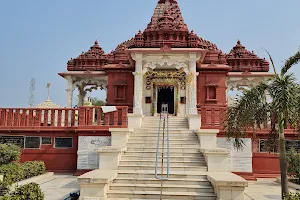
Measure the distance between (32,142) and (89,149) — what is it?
106 inches

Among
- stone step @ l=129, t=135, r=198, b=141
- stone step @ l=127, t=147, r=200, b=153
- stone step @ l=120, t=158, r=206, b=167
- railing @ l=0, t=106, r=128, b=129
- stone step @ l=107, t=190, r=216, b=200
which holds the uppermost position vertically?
railing @ l=0, t=106, r=128, b=129

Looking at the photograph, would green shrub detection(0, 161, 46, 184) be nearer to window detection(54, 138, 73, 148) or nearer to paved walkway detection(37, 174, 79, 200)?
paved walkway detection(37, 174, 79, 200)

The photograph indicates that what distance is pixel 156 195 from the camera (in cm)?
696

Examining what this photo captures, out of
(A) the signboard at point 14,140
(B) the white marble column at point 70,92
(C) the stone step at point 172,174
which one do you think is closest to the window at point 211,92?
(B) the white marble column at point 70,92

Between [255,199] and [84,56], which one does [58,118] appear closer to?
[255,199]

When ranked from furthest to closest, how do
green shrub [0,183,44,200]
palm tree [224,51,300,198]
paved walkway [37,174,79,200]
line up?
paved walkway [37,174,79,200], palm tree [224,51,300,198], green shrub [0,183,44,200]

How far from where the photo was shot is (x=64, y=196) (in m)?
7.27

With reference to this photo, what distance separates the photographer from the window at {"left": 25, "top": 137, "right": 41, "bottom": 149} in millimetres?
11623

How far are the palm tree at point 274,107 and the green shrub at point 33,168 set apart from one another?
7.12 meters

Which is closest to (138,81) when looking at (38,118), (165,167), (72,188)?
(38,118)

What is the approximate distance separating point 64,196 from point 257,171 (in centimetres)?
791

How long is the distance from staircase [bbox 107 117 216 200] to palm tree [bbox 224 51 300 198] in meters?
1.70

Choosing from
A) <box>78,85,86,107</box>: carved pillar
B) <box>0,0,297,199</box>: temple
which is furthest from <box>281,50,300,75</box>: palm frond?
<box>78,85,86,107</box>: carved pillar

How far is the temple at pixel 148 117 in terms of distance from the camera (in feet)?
32.3
